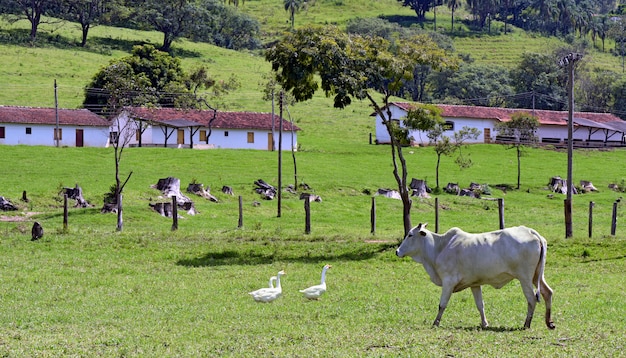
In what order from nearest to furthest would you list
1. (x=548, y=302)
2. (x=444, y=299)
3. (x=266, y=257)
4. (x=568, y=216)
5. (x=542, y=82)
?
(x=548, y=302) → (x=444, y=299) → (x=266, y=257) → (x=568, y=216) → (x=542, y=82)

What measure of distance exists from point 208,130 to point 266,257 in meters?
58.2

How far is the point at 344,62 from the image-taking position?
32.5 metres

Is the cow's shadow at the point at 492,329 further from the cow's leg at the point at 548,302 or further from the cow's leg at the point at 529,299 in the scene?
the cow's leg at the point at 548,302

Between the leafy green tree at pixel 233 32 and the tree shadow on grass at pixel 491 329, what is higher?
the leafy green tree at pixel 233 32

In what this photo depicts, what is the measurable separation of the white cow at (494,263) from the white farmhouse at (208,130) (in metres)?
66.1

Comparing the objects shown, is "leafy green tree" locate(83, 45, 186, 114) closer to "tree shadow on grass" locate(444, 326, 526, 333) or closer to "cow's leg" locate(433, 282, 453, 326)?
"cow's leg" locate(433, 282, 453, 326)

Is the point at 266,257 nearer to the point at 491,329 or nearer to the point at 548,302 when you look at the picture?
the point at 491,329

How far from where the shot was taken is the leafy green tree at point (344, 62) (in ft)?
105

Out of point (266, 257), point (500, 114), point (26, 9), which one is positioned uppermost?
point (26, 9)

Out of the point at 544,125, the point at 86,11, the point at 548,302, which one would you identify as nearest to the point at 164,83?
the point at 86,11

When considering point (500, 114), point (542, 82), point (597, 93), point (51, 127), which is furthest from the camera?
point (597, 93)

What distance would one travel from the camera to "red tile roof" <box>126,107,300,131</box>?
84438 mm

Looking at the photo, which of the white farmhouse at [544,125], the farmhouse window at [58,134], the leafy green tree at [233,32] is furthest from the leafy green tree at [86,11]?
the white farmhouse at [544,125]

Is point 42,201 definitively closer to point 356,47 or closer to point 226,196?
point 226,196
